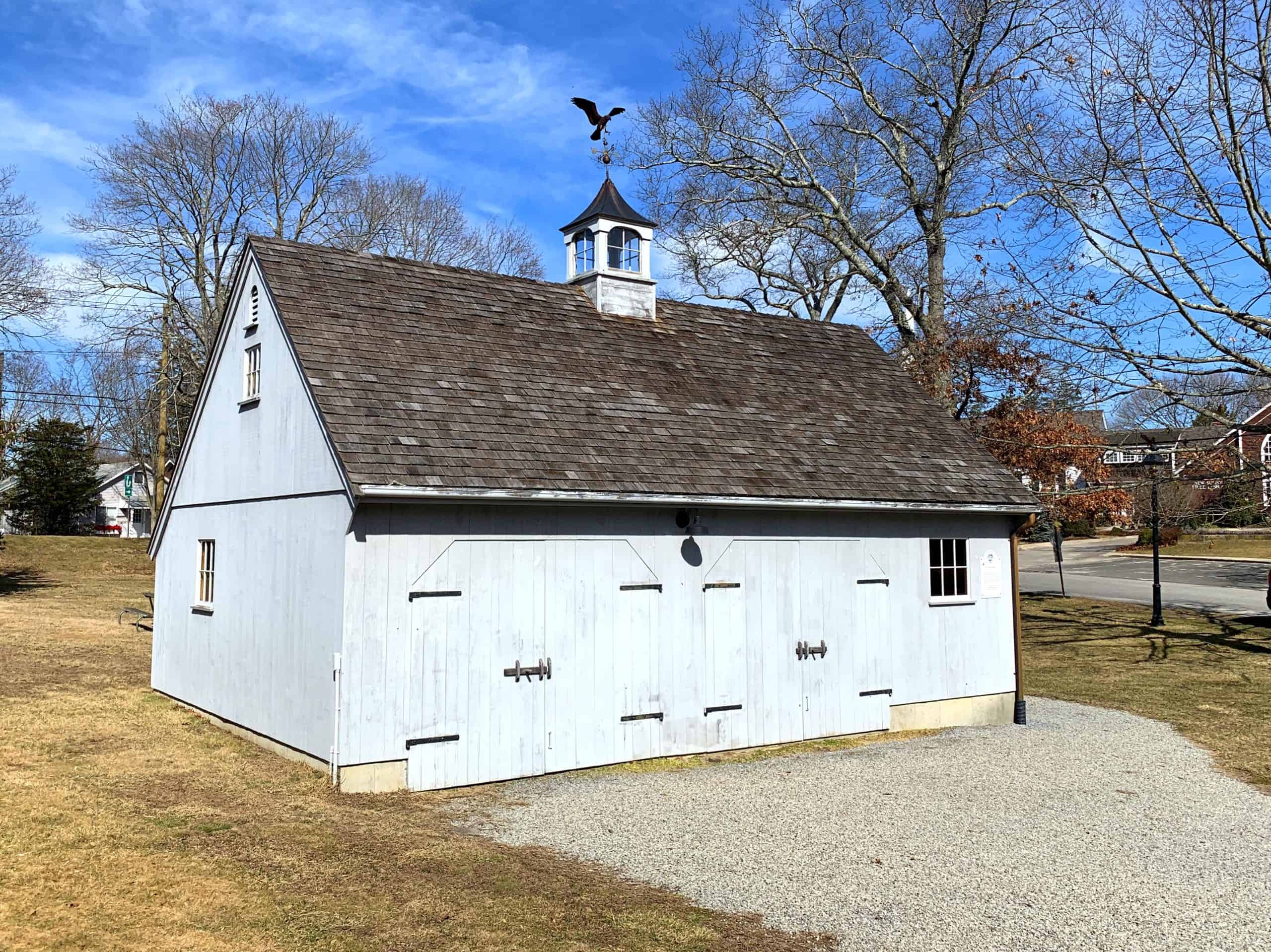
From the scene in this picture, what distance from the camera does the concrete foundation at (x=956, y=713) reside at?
1345 cm

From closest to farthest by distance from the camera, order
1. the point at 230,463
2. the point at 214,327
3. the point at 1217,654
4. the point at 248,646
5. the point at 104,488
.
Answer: the point at 248,646 → the point at 230,463 → the point at 1217,654 → the point at 214,327 → the point at 104,488

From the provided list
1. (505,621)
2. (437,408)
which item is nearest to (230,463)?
(437,408)

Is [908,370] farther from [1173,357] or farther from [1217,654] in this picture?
[1173,357]

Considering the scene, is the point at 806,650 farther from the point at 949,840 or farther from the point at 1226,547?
the point at 1226,547

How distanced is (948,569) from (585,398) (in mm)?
5471

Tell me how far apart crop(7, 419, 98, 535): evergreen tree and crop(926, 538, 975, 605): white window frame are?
143ft

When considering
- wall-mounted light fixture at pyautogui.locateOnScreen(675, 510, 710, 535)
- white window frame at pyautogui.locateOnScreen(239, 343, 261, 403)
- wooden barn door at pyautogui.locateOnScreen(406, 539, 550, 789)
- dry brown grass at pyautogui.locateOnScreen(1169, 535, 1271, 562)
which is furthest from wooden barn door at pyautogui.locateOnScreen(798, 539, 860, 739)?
dry brown grass at pyautogui.locateOnScreen(1169, 535, 1271, 562)

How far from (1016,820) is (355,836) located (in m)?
5.60

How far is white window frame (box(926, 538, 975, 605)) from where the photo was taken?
45.2 feet

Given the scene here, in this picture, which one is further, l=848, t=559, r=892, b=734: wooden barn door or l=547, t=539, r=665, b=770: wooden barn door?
l=848, t=559, r=892, b=734: wooden barn door

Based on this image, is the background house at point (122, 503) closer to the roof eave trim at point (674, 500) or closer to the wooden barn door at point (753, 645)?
the wooden barn door at point (753, 645)

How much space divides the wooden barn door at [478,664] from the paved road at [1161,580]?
23.5 m

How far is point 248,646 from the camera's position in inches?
464

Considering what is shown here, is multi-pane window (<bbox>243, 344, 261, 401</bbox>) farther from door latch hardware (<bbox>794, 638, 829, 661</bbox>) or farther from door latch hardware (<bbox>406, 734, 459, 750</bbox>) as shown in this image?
door latch hardware (<bbox>794, 638, 829, 661</bbox>)
